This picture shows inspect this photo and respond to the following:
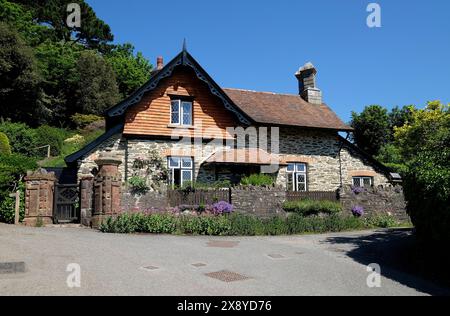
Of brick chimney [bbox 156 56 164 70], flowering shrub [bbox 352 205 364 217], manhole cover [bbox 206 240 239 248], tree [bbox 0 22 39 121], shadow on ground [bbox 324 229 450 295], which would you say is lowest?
shadow on ground [bbox 324 229 450 295]

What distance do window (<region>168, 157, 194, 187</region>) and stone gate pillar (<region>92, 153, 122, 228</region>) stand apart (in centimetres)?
457

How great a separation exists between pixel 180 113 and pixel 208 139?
6.02ft

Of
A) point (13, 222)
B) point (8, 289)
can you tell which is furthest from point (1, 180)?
point (8, 289)

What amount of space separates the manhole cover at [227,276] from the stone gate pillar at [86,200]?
8.43m

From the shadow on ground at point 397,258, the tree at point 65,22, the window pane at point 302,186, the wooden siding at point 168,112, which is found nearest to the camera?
the shadow on ground at point 397,258

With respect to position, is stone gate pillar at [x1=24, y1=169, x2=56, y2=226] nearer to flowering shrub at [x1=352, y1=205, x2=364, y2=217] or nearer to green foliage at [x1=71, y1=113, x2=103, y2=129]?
flowering shrub at [x1=352, y1=205, x2=364, y2=217]

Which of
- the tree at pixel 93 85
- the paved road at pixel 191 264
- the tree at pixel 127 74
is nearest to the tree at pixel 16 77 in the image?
the tree at pixel 93 85

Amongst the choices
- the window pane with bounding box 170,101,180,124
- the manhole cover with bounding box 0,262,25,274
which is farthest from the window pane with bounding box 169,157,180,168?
the manhole cover with bounding box 0,262,25,274

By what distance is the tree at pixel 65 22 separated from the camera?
1797 inches

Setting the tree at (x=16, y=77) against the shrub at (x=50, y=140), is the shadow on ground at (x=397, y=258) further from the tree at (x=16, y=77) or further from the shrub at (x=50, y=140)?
the tree at (x=16, y=77)

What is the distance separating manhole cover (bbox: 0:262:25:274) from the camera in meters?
7.14

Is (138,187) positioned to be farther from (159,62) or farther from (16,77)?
(16,77)

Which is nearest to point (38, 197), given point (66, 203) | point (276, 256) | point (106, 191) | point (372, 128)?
point (66, 203)

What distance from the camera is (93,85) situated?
39.6m
